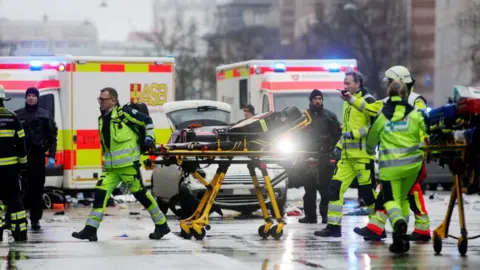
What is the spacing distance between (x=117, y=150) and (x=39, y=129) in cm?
340

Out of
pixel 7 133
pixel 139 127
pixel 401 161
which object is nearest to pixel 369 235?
pixel 401 161

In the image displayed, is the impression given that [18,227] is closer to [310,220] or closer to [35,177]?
[35,177]

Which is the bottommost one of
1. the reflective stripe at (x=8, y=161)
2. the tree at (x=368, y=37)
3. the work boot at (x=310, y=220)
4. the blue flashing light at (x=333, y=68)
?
the work boot at (x=310, y=220)

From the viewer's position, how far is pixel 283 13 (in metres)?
136

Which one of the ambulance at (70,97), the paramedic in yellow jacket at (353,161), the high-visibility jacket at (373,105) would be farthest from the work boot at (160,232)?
the ambulance at (70,97)

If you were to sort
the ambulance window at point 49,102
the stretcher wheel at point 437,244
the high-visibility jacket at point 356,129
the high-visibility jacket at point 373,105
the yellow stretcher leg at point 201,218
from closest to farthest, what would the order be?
the stretcher wheel at point 437,244, the high-visibility jacket at point 373,105, the high-visibility jacket at point 356,129, the yellow stretcher leg at point 201,218, the ambulance window at point 49,102

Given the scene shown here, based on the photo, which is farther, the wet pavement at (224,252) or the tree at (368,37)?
the tree at (368,37)

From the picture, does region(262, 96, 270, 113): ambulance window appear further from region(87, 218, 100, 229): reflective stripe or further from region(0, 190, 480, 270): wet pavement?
region(87, 218, 100, 229): reflective stripe

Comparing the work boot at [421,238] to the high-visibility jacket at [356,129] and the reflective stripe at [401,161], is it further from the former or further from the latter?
the reflective stripe at [401,161]

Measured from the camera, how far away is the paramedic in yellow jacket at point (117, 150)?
564 inches

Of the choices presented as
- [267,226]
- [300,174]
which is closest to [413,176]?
[267,226]

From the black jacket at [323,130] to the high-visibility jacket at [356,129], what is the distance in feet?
4.24

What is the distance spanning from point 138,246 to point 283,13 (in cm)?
12348

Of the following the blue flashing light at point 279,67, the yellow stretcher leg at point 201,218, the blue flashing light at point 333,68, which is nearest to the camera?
the yellow stretcher leg at point 201,218
